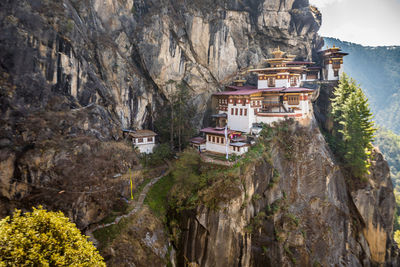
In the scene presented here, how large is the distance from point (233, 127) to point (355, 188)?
19114mm

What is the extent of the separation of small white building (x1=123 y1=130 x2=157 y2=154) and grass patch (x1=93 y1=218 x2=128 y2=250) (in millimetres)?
13837

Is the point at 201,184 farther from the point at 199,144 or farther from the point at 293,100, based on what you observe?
the point at 293,100

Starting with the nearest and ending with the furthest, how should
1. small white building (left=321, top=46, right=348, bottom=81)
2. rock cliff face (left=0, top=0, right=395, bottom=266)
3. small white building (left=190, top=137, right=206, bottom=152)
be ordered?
rock cliff face (left=0, top=0, right=395, bottom=266), small white building (left=190, top=137, right=206, bottom=152), small white building (left=321, top=46, right=348, bottom=81)

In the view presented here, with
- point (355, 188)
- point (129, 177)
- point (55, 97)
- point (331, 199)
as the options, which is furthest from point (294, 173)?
point (55, 97)

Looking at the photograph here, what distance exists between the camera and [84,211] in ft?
73.2

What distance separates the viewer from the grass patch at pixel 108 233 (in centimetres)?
2080

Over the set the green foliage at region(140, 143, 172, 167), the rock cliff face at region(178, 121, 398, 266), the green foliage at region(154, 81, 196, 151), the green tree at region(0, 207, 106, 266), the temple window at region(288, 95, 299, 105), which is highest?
the temple window at region(288, 95, 299, 105)

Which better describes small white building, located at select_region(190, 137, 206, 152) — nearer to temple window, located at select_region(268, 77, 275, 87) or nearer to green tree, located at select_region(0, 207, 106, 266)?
temple window, located at select_region(268, 77, 275, 87)

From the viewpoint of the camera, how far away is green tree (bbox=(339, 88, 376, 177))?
35.6 m

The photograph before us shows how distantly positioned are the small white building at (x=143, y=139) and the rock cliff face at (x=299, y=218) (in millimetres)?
12921

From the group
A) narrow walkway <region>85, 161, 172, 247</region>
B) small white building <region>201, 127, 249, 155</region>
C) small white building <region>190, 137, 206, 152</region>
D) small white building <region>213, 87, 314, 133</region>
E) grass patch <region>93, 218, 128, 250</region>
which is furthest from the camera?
small white building <region>213, 87, 314, 133</region>

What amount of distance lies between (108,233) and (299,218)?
2235cm

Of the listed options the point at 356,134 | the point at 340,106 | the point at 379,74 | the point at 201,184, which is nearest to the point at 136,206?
the point at 201,184

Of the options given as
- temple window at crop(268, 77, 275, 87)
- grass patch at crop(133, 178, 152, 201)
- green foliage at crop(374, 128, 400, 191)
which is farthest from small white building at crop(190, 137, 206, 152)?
green foliage at crop(374, 128, 400, 191)
